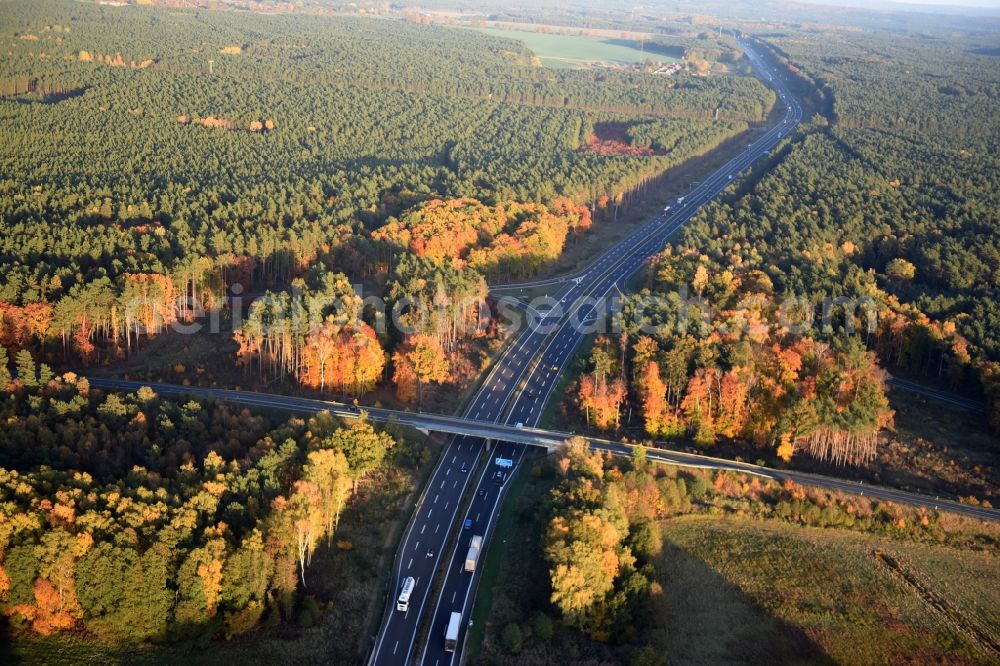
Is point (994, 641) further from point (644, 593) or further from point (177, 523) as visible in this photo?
point (177, 523)

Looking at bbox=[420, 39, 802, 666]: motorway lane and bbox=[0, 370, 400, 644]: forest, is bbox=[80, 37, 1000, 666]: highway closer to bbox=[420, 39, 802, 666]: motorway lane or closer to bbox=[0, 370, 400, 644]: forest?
bbox=[420, 39, 802, 666]: motorway lane

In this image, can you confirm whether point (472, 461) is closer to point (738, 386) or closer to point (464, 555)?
point (464, 555)

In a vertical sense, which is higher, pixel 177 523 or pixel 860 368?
pixel 860 368

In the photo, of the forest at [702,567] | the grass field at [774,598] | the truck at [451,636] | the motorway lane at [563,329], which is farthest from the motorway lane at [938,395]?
the truck at [451,636]

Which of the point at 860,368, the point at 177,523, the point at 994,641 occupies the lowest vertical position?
the point at 994,641

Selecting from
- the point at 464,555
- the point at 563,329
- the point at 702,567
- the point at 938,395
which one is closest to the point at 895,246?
the point at 938,395

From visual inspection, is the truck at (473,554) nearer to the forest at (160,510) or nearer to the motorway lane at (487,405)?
the motorway lane at (487,405)

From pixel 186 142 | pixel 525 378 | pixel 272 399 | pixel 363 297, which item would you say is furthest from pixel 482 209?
pixel 186 142
